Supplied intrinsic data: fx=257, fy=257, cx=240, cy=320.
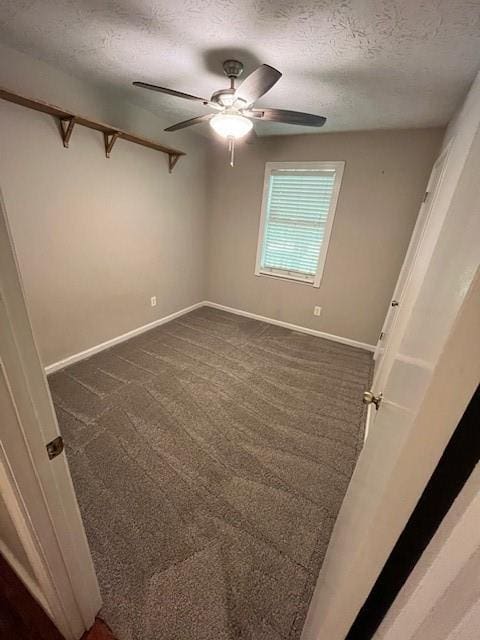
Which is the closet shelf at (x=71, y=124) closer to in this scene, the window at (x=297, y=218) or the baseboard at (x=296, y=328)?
the window at (x=297, y=218)

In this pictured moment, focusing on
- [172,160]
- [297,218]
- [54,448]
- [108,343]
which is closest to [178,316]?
[108,343]

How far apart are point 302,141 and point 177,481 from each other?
3.41 meters

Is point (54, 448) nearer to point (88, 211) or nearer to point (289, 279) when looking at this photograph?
point (88, 211)

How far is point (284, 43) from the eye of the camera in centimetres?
136

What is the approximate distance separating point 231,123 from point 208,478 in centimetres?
220

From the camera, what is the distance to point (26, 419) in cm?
58

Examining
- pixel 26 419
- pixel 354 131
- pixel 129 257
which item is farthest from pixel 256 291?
pixel 26 419

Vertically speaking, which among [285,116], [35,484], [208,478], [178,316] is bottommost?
[208,478]

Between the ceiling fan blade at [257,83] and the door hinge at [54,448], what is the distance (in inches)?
66.1

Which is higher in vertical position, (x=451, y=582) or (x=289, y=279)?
(x=451, y=582)

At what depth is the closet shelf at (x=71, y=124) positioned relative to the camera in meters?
1.66

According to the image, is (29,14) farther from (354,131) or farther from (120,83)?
(354,131)

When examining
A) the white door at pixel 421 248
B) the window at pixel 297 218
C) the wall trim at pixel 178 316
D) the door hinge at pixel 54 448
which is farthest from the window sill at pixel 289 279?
the door hinge at pixel 54 448

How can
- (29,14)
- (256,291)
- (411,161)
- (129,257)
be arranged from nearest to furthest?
(29,14) → (411,161) → (129,257) → (256,291)
